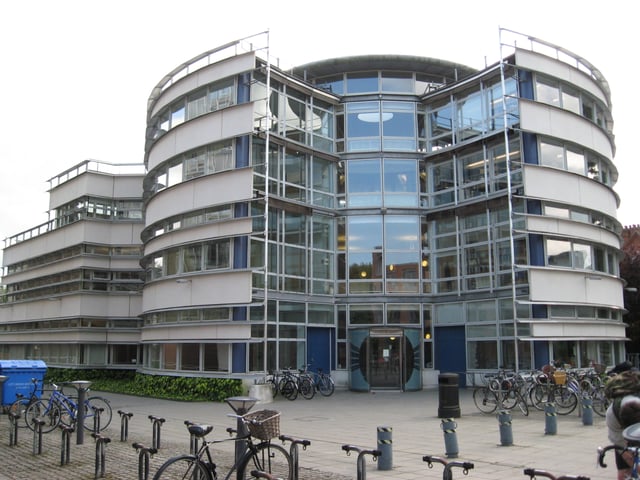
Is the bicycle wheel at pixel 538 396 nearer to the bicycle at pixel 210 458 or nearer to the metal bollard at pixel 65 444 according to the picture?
the bicycle at pixel 210 458

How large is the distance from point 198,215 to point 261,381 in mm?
7062

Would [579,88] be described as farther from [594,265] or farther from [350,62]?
[350,62]

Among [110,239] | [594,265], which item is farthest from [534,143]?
[110,239]

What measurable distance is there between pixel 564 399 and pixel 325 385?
977 centimetres

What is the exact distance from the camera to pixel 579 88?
1048 inches

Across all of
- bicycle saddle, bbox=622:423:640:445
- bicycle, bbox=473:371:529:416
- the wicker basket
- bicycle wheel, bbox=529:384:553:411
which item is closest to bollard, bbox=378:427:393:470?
bicycle saddle, bbox=622:423:640:445

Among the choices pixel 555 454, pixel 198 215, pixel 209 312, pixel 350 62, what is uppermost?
pixel 350 62

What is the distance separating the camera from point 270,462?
31.2 ft

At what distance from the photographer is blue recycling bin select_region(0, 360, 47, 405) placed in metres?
17.3

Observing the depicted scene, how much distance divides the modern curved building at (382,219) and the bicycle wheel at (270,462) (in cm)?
1306

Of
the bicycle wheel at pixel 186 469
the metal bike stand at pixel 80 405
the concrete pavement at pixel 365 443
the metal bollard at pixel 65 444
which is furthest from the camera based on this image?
the metal bike stand at pixel 80 405

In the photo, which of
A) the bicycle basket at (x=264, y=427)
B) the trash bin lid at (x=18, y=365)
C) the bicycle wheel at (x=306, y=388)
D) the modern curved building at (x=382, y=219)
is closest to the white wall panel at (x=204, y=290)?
the modern curved building at (x=382, y=219)

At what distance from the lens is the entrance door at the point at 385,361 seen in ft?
87.7

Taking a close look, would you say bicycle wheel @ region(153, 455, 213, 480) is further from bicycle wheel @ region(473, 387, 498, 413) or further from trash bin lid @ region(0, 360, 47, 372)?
bicycle wheel @ region(473, 387, 498, 413)
